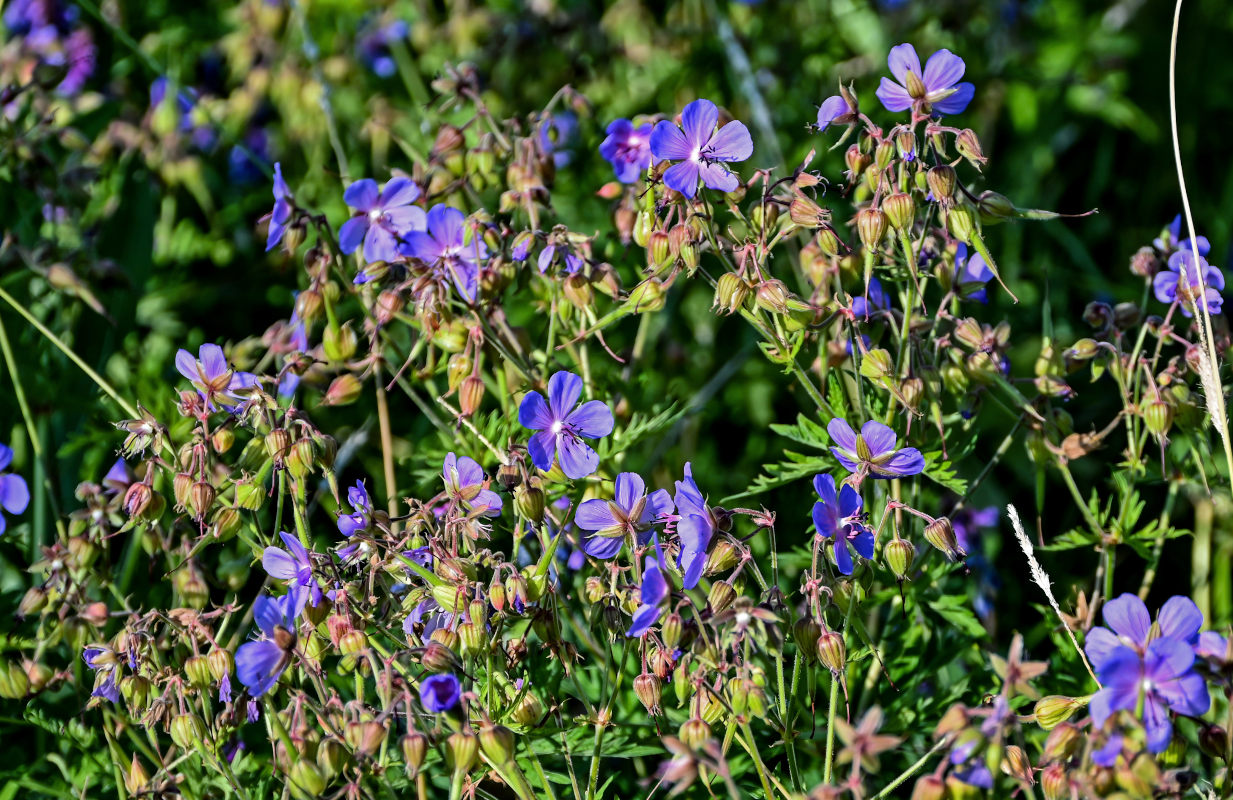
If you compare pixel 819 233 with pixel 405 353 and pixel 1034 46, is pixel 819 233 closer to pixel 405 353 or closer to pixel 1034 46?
pixel 405 353

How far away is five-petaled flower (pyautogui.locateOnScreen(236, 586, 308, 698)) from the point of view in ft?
4.28

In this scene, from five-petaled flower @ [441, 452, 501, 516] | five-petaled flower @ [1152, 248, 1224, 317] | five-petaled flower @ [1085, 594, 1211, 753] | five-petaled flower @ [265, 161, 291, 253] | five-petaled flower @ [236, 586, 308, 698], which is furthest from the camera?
five-petaled flower @ [265, 161, 291, 253]

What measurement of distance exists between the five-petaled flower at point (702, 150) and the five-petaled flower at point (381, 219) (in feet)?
1.47

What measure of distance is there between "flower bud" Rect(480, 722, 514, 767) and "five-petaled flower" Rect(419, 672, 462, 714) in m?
0.04

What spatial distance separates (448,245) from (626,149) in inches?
12.2

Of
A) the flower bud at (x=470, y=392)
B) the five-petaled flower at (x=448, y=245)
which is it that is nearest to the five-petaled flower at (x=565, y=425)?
the flower bud at (x=470, y=392)

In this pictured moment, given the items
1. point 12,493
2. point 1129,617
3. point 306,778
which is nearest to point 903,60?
point 1129,617

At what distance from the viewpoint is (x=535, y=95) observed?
9.43 feet

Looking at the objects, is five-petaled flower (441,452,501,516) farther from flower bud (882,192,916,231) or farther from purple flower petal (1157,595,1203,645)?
purple flower petal (1157,595,1203,645)

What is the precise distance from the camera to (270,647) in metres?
1.33

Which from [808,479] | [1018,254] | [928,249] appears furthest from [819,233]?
[1018,254]

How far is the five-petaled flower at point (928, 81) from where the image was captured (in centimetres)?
143

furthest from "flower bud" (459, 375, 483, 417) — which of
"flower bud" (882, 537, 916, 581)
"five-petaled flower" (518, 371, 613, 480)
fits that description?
"flower bud" (882, 537, 916, 581)

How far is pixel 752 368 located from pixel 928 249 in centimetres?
84
